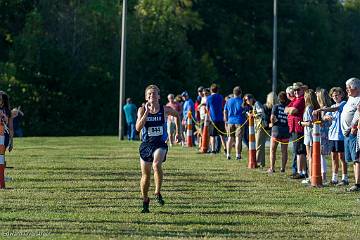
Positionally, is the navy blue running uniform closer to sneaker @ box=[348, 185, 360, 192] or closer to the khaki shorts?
sneaker @ box=[348, 185, 360, 192]

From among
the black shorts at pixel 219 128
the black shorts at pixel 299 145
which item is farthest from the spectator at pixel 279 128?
the black shorts at pixel 219 128

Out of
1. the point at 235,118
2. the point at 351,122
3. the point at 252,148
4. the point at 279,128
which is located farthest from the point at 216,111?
the point at 351,122

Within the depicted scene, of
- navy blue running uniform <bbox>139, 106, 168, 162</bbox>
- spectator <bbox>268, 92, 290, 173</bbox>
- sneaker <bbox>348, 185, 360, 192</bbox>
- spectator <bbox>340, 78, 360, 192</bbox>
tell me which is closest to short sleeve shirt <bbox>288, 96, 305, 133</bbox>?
spectator <bbox>268, 92, 290, 173</bbox>

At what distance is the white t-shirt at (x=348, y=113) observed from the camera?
61.4ft

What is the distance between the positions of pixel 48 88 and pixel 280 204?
45006 millimetres

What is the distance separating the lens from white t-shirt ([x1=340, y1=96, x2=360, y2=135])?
18.7 metres

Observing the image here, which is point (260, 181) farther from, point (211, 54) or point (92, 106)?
point (211, 54)

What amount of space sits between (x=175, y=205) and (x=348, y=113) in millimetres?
4235

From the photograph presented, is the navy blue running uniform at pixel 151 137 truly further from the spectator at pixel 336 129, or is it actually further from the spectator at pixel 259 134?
the spectator at pixel 259 134

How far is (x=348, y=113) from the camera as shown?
18828 mm

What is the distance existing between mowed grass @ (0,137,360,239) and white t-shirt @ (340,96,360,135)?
4.02 ft

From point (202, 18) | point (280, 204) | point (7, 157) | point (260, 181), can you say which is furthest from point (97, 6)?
point (280, 204)

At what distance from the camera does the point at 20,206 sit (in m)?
16.1

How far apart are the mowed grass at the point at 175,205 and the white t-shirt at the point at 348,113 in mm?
1224
